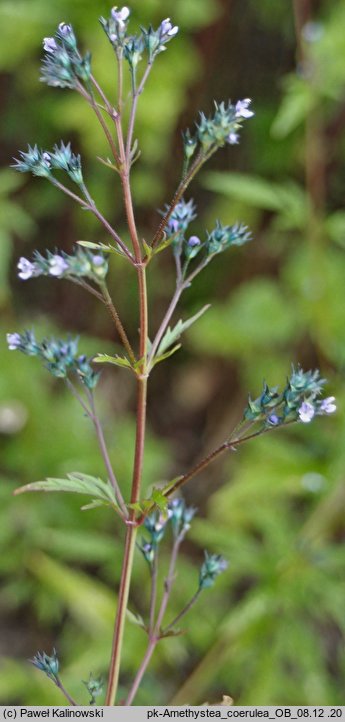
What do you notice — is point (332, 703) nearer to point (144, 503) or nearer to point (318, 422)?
point (318, 422)

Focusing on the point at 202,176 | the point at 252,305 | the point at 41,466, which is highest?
the point at 202,176

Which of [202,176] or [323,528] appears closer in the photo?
[323,528]

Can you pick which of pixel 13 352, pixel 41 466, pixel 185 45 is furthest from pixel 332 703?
pixel 185 45

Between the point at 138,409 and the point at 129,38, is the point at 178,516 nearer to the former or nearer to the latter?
the point at 138,409

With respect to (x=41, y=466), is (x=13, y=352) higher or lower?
higher

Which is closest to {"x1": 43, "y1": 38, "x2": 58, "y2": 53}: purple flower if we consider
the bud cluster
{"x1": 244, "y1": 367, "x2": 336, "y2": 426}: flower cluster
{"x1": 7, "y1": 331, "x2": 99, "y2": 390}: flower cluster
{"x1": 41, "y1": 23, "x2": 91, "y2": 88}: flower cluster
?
{"x1": 41, "y1": 23, "x2": 91, "y2": 88}: flower cluster

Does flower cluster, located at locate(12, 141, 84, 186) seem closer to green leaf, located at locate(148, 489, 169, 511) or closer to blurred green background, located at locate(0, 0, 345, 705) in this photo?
green leaf, located at locate(148, 489, 169, 511)

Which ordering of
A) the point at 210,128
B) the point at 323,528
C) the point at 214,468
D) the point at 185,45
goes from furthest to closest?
the point at 214,468 < the point at 185,45 < the point at 323,528 < the point at 210,128

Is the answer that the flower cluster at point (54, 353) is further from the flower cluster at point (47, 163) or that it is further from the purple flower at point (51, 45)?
the purple flower at point (51, 45)

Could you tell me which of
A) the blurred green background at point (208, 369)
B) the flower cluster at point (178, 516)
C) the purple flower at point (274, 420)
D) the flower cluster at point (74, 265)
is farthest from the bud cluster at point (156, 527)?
the blurred green background at point (208, 369)
